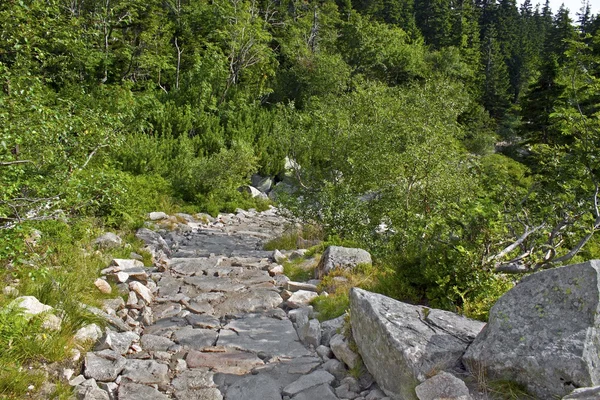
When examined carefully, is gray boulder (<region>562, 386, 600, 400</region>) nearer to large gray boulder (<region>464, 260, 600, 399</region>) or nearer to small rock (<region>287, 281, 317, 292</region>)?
large gray boulder (<region>464, 260, 600, 399</region>)

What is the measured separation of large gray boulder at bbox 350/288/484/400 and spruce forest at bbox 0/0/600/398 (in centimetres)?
64

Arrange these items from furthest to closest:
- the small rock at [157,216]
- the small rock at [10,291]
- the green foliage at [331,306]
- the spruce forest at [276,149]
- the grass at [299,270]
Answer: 1. the small rock at [157,216]
2. the grass at [299,270]
3. the green foliage at [331,306]
4. the spruce forest at [276,149]
5. the small rock at [10,291]

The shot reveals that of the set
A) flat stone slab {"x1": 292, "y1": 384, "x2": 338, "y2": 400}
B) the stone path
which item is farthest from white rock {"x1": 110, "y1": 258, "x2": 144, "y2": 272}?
flat stone slab {"x1": 292, "y1": 384, "x2": 338, "y2": 400}

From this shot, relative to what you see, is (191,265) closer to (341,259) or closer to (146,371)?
(341,259)

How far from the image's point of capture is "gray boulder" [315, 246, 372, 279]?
7449 mm

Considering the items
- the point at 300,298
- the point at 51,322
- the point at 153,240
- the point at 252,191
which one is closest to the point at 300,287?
the point at 300,298

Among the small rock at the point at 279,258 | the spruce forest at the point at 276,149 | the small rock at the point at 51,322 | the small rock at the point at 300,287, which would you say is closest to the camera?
the small rock at the point at 51,322

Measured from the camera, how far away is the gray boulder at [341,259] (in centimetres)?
745

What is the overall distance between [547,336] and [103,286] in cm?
542

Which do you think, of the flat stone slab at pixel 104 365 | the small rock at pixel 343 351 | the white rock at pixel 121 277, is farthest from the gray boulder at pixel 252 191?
the flat stone slab at pixel 104 365

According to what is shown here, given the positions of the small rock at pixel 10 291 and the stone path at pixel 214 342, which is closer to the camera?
the stone path at pixel 214 342

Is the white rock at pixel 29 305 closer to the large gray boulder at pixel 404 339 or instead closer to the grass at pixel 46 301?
the grass at pixel 46 301

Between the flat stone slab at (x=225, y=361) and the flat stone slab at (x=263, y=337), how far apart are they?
0.56 ft

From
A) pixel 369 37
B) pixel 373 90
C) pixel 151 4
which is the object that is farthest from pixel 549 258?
pixel 369 37
